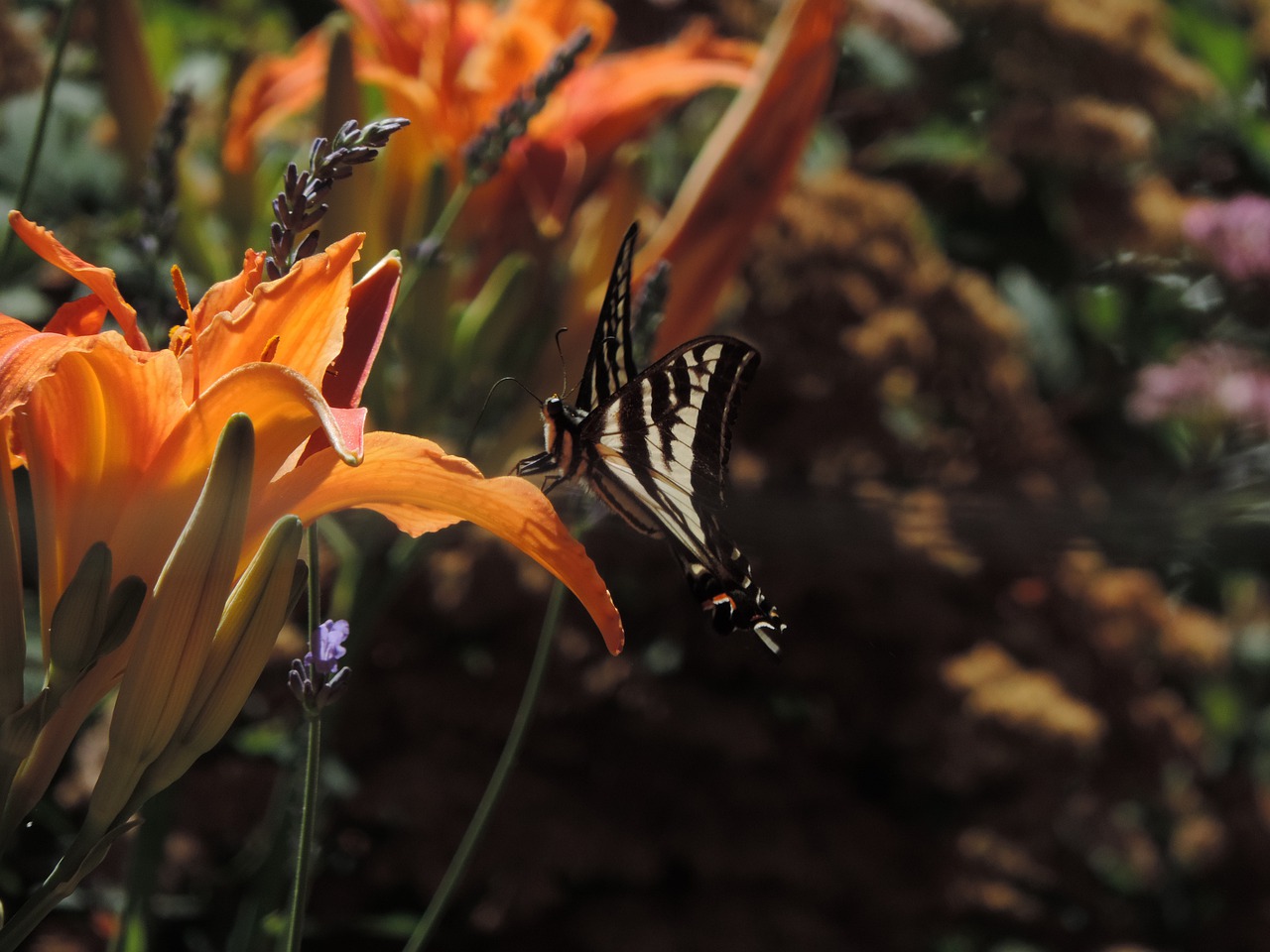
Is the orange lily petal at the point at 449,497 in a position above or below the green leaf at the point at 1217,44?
below

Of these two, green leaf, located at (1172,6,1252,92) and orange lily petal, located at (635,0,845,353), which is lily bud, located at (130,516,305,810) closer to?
orange lily petal, located at (635,0,845,353)

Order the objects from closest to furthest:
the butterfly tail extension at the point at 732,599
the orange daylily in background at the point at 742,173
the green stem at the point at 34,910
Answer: the green stem at the point at 34,910
the butterfly tail extension at the point at 732,599
the orange daylily in background at the point at 742,173

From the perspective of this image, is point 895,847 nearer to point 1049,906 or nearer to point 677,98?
point 1049,906

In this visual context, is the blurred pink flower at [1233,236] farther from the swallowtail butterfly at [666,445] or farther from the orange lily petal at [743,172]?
the swallowtail butterfly at [666,445]

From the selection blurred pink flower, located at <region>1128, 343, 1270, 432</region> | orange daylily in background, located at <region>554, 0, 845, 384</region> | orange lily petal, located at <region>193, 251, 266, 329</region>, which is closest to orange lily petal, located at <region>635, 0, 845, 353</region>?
orange daylily in background, located at <region>554, 0, 845, 384</region>

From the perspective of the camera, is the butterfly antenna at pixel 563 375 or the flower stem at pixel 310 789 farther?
the butterfly antenna at pixel 563 375

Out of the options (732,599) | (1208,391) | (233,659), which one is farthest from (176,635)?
(1208,391)

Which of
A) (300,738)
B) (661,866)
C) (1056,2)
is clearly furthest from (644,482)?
(1056,2)

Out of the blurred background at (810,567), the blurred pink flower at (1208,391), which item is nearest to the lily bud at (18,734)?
the blurred background at (810,567)
